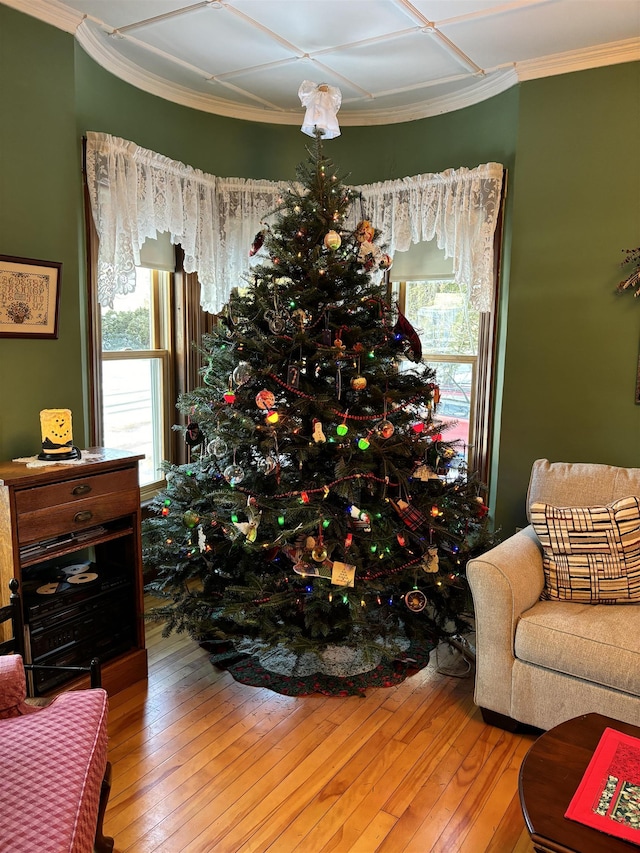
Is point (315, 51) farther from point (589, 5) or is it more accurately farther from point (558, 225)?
point (558, 225)

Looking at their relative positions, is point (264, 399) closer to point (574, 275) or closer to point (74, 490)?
point (74, 490)

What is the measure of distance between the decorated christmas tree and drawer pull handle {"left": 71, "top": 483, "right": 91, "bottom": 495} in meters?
0.42

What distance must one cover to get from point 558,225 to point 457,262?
0.57 meters

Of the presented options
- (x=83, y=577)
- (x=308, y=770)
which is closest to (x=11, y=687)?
(x=83, y=577)

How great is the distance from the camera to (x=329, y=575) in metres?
2.43

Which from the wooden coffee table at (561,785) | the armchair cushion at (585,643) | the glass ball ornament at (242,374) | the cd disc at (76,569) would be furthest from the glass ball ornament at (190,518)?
the wooden coffee table at (561,785)

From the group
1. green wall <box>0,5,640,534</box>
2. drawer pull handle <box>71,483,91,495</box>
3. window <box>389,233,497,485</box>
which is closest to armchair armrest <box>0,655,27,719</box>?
drawer pull handle <box>71,483,91,495</box>

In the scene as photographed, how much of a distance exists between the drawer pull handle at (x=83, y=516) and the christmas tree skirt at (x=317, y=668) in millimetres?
932

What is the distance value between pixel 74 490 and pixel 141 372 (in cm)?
146

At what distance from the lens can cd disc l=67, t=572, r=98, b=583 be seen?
8.34 feet

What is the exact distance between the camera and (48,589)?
8.07 ft

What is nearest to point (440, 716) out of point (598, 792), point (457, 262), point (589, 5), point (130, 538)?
point (598, 792)

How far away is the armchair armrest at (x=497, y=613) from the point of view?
2270 mm

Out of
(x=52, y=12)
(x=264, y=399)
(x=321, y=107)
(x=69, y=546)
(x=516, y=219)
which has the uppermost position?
(x=52, y=12)
